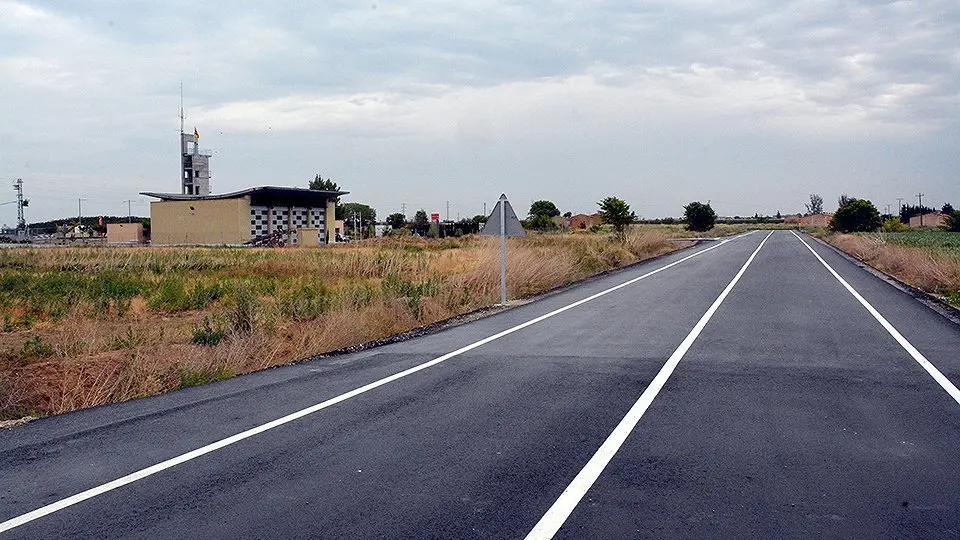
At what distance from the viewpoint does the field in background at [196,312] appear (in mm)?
9875

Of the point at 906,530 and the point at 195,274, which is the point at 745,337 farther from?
the point at 195,274

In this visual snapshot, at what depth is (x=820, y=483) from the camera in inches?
223

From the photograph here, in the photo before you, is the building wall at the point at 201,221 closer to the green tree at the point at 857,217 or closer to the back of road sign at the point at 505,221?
the back of road sign at the point at 505,221

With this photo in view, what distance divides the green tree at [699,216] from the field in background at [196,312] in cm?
8713

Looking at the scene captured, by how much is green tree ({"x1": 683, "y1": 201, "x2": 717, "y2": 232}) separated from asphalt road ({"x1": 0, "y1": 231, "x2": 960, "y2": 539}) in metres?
108

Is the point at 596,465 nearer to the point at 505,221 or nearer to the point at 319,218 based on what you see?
the point at 505,221

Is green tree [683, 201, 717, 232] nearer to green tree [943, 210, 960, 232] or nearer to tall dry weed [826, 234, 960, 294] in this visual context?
green tree [943, 210, 960, 232]

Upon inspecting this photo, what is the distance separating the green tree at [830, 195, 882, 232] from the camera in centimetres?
10906

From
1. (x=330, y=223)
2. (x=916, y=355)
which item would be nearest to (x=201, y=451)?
(x=916, y=355)

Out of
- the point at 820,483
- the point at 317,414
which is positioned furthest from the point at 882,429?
the point at 317,414

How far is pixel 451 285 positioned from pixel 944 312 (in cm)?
1086

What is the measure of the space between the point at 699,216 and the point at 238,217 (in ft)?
249

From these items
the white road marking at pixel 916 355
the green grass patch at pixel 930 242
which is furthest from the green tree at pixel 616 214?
the white road marking at pixel 916 355

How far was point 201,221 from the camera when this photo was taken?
62.3 meters
